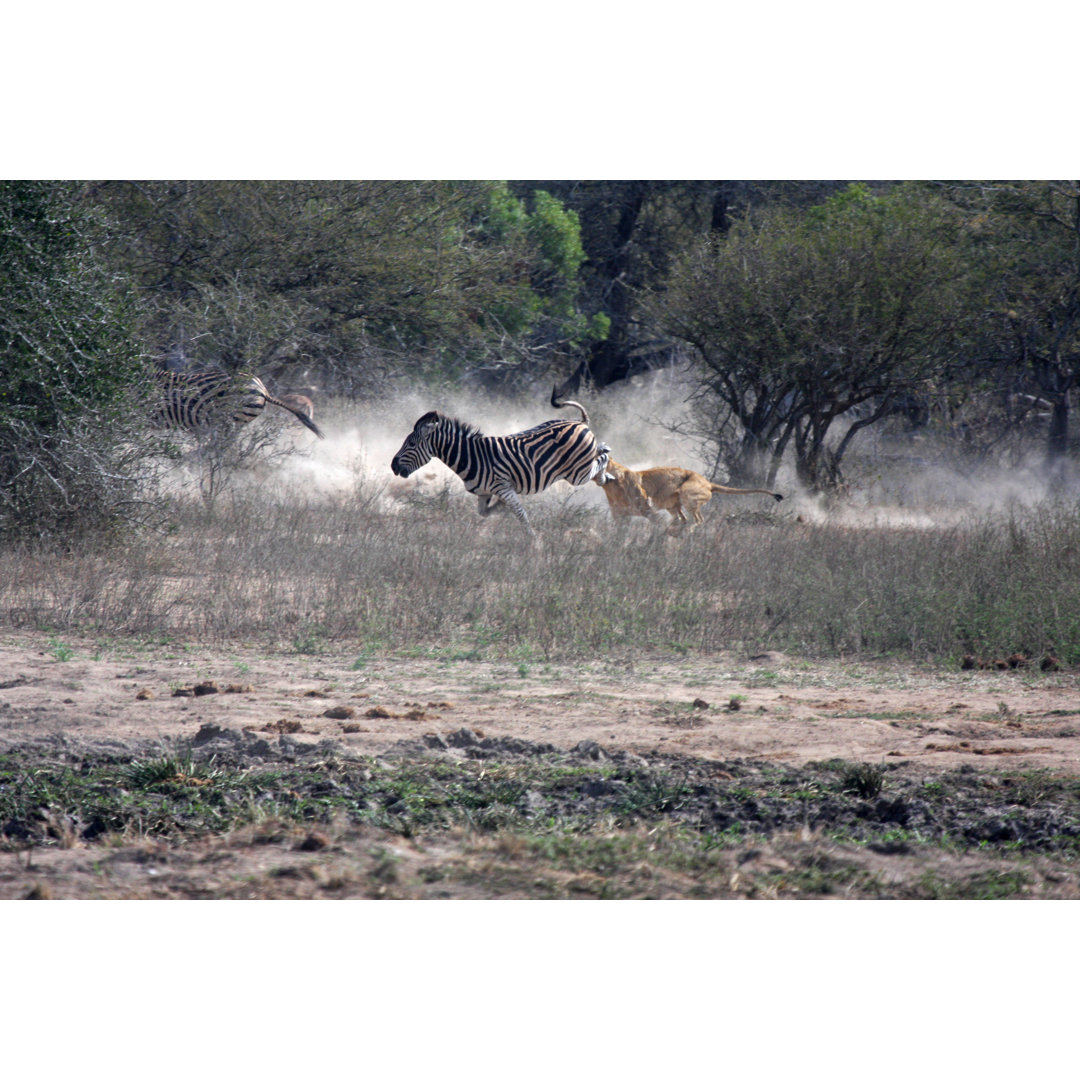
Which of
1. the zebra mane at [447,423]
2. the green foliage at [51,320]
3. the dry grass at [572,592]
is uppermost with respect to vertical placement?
the green foliage at [51,320]

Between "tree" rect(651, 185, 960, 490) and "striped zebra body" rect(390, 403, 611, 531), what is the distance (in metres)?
3.23

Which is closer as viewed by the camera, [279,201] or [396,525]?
[396,525]

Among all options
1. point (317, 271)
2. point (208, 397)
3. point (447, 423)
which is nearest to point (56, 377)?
point (208, 397)

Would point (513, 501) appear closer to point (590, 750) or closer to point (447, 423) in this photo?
point (447, 423)

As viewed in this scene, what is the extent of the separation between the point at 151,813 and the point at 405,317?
15016 mm

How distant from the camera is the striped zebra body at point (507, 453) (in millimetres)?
16016

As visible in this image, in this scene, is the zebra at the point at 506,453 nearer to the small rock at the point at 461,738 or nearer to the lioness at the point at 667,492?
the lioness at the point at 667,492

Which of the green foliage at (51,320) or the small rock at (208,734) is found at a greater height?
the green foliage at (51,320)

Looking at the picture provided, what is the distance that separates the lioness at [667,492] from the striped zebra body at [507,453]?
116 cm

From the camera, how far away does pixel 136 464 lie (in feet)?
38.8

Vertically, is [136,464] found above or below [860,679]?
above

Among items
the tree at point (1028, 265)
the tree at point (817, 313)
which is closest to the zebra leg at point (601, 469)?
the tree at point (817, 313)

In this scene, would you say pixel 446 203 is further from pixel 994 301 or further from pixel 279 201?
pixel 994 301
